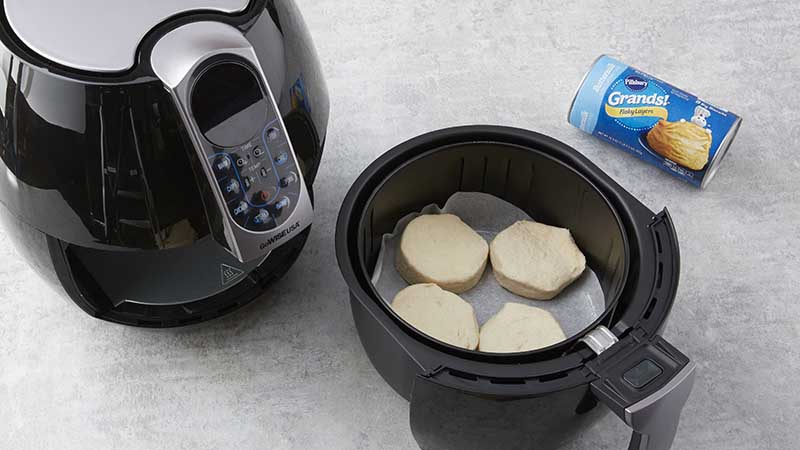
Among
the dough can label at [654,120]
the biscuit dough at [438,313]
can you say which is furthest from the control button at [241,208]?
the dough can label at [654,120]

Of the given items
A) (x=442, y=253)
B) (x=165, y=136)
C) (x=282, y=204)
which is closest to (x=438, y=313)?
(x=442, y=253)

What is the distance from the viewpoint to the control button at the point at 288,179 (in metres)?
0.76

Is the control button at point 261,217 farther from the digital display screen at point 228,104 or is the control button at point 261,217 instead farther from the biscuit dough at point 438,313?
the biscuit dough at point 438,313

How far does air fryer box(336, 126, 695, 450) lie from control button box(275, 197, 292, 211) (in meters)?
0.10

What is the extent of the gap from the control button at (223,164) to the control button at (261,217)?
49 mm

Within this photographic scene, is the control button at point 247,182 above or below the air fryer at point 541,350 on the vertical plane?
above

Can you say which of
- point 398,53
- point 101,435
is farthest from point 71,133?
point 398,53

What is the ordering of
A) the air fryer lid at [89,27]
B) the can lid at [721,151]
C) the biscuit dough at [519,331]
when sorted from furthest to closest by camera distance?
the can lid at [721,151], the biscuit dough at [519,331], the air fryer lid at [89,27]

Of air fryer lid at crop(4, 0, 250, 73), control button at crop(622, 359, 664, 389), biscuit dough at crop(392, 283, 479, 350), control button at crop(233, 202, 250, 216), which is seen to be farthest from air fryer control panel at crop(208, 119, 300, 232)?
control button at crop(622, 359, 664, 389)

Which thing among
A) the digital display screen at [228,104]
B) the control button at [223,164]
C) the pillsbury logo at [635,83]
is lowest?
the pillsbury logo at [635,83]

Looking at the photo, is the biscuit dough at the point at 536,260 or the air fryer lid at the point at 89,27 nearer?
the air fryer lid at the point at 89,27

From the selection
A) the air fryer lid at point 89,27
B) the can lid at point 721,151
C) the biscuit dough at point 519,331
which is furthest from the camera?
the can lid at point 721,151

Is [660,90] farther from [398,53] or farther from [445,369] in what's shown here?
[445,369]

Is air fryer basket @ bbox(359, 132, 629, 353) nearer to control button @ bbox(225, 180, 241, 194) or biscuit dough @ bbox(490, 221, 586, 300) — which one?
biscuit dough @ bbox(490, 221, 586, 300)
